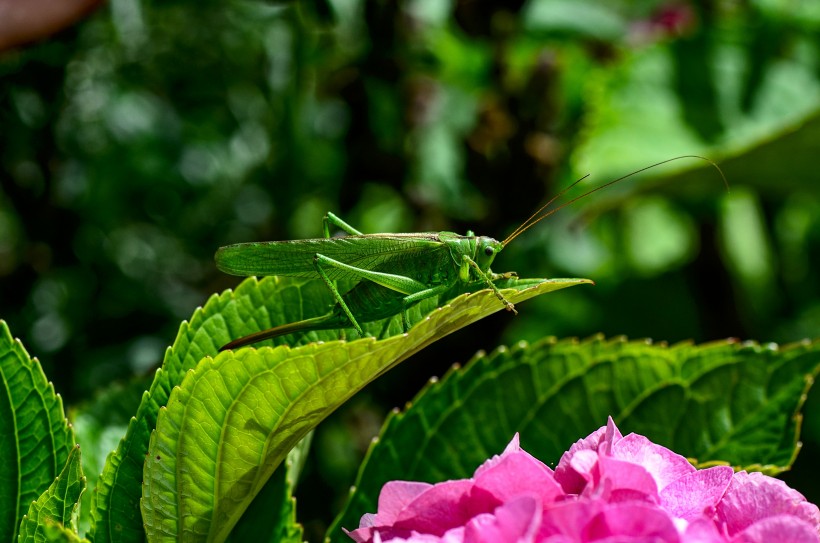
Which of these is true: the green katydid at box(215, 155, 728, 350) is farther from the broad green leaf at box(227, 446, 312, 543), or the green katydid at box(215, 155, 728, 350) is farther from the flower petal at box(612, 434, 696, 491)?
the flower petal at box(612, 434, 696, 491)

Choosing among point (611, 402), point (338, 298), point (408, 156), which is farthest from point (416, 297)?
point (408, 156)

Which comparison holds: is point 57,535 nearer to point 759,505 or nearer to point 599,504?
point 599,504

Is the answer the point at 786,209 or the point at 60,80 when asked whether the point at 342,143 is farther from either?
the point at 786,209

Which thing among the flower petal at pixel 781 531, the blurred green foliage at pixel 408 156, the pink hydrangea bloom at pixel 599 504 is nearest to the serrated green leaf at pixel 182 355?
the pink hydrangea bloom at pixel 599 504

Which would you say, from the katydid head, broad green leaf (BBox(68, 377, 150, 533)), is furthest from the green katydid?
broad green leaf (BBox(68, 377, 150, 533))

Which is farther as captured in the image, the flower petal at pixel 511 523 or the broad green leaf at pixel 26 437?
the broad green leaf at pixel 26 437

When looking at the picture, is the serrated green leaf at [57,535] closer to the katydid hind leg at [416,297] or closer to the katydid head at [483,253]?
the katydid hind leg at [416,297]

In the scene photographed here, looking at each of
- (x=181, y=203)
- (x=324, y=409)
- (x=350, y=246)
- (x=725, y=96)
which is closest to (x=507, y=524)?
(x=324, y=409)
